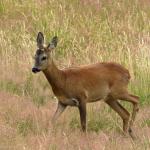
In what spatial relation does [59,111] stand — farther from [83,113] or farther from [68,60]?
[68,60]

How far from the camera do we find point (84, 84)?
29.2ft

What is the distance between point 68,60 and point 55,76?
371 centimetres

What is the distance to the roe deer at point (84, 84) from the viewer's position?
8.65 metres

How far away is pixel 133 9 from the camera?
18.1 meters

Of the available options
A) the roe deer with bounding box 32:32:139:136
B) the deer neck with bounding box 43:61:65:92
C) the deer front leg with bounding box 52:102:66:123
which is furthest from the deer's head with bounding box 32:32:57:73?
the deer front leg with bounding box 52:102:66:123

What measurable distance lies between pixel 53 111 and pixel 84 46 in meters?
4.28

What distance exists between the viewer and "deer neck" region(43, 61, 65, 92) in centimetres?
875

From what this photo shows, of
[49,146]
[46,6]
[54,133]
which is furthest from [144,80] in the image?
[46,6]

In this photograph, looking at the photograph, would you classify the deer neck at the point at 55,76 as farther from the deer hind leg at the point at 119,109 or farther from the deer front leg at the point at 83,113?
the deer hind leg at the point at 119,109

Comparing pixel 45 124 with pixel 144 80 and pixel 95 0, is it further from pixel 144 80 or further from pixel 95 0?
pixel 95 0

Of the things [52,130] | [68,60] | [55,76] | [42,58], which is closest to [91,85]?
[55,76]

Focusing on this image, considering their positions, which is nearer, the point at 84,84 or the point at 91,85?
the point at 84,84

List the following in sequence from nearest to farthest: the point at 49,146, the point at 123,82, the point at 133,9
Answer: the point at 49,146, the point at 123,82, the point at 133,9

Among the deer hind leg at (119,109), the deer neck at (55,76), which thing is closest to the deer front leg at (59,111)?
the deer neck at (55,76)
